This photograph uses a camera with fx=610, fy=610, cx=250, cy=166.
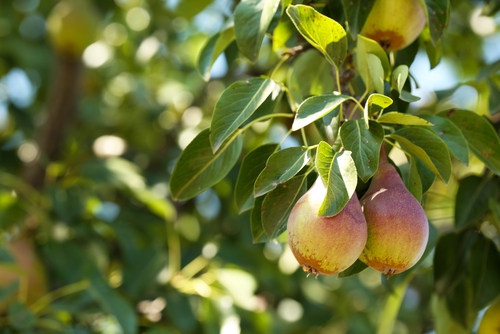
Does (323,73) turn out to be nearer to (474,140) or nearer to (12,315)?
(474,140)

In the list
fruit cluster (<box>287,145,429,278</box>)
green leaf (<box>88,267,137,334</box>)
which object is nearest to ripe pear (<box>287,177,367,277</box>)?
fruit cluster (<box>287,145,429,278</box>)

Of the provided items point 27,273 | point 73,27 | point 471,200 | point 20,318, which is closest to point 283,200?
point 471,200

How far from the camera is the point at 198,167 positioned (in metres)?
0.81

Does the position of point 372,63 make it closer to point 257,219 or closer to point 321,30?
point 321,30

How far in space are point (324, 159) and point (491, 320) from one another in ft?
1.96

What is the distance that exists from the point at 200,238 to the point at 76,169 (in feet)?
1.37

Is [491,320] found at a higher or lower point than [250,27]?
lower

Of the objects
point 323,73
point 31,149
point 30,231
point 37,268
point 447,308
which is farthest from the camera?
point 31,149

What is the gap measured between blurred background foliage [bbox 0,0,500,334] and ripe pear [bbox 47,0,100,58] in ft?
0.15

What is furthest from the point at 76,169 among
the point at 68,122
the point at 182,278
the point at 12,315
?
the point at 12,315

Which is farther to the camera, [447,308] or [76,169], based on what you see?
[76,169]

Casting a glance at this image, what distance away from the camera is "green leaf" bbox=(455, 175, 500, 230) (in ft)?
3.27

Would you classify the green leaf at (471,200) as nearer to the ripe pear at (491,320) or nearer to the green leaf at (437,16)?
the ripe pear at (491,320)

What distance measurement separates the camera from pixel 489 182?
104 cm
